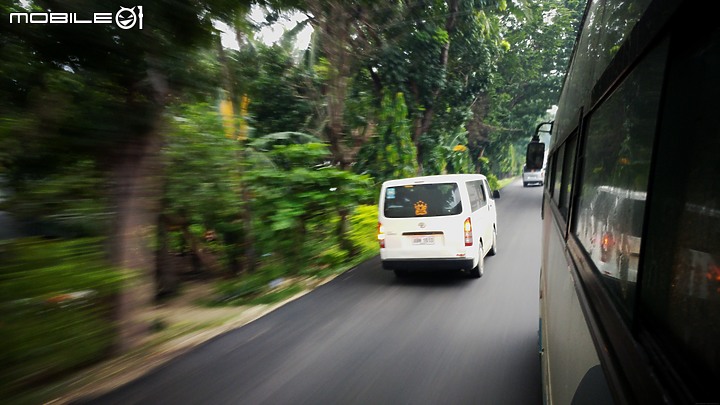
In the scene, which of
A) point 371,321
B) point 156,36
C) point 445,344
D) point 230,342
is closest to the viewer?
point 156,36

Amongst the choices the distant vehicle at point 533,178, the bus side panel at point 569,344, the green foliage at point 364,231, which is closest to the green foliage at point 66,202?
the bus side panel at point 569,344

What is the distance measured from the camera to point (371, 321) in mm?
5457

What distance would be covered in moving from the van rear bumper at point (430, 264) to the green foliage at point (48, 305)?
14.0 feet

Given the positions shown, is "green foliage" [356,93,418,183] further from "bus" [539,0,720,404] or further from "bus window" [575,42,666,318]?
"bus" [539,0,720,404]

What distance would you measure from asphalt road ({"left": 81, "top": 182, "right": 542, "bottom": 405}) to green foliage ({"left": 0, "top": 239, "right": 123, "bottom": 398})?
22.0 inches

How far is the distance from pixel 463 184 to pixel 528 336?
2953mm

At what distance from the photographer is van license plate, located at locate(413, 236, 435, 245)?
694 centimetres

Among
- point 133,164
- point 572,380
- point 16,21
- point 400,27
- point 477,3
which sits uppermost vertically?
point 477,3

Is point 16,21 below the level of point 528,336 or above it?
above

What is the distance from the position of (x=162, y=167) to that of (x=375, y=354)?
323cm

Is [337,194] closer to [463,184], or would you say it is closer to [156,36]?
[463,184]

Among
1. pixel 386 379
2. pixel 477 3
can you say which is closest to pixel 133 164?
pixel 386 379

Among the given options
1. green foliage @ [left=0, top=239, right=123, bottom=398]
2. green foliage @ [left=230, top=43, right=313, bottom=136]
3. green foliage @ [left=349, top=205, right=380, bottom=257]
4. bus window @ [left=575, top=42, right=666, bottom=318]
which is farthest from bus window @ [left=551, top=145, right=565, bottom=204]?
green foliage @ [left=230, top=43, right=313, bottom=136]

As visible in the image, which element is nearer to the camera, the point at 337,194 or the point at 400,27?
the point at 337,194
